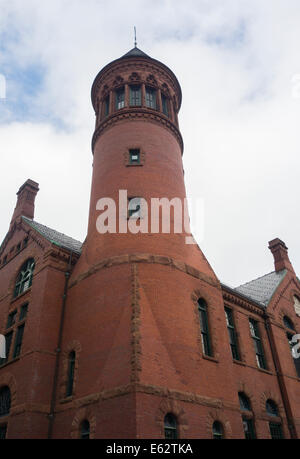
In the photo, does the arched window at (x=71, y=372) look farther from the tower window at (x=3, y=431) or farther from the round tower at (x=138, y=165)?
the round tower at (x=138, y=165)

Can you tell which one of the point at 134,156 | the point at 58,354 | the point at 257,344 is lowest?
the point at 58,354

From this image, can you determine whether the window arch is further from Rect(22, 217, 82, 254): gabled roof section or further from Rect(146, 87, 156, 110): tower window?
Rect(146, 87, 156, 110): tower window

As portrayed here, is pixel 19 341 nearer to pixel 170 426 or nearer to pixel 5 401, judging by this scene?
pixel 5 401

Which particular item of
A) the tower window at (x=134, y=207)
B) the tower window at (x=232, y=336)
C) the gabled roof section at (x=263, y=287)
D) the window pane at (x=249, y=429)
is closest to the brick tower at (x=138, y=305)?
the tower window at (x=134, y=207)

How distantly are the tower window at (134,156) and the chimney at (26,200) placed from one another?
8700 mm

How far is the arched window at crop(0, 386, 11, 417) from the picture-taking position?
17.5 m

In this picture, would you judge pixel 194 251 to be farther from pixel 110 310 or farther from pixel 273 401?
pixel 273 401

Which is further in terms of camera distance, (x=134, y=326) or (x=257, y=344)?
(x=257, y=344)

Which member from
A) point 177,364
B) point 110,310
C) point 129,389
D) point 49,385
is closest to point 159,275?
point 110,310

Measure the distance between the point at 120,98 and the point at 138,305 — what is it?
1483cm

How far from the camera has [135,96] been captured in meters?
25.1

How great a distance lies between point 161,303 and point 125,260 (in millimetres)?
2498

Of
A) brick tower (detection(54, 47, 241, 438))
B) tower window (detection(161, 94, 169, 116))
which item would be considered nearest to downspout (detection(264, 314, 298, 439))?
brick tower (detection(54, 47, 241, 438))

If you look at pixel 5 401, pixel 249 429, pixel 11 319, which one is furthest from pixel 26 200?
pixel 249 429
